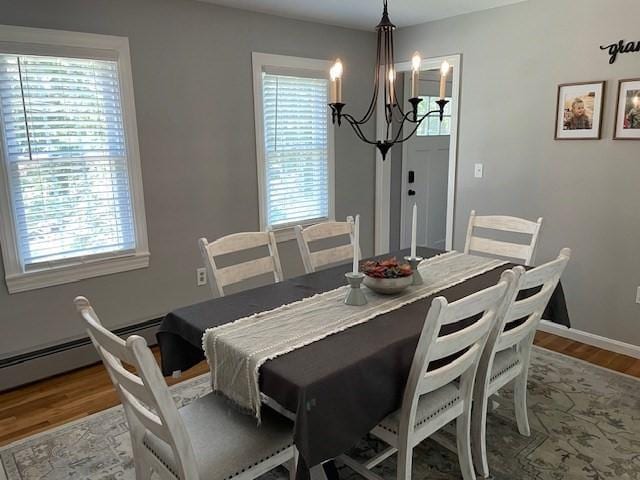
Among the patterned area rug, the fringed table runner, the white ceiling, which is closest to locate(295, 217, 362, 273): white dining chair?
the fringed table runner

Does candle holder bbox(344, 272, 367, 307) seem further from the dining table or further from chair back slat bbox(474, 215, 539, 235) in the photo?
chair back slat bbox(474, 215, 539, 235)

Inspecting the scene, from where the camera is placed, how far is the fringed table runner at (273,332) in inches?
61.7

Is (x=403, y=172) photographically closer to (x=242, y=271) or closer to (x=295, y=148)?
(x=295, y=148)

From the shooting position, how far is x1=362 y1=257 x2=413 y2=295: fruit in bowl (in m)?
2.01

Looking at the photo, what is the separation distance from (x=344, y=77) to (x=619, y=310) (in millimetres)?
2869

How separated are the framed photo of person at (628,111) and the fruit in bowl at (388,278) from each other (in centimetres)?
197

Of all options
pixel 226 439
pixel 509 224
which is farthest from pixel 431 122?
pixel 226 439

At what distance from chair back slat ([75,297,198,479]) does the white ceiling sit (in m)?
2.73

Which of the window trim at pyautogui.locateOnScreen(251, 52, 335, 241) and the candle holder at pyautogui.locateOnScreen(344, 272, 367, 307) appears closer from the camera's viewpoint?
the candle holder at pyautogui.locateOnScreen(344, 272, 367, 307)

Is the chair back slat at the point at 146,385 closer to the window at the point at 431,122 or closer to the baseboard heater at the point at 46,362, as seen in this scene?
the baseboard heater at the point at 46,362

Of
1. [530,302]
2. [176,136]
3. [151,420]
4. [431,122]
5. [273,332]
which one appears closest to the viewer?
[151,420]

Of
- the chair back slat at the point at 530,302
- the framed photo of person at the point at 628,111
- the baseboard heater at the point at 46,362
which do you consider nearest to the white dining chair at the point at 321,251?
the chair back slat at the point at 530,302

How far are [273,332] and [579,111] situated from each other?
8.89 ft

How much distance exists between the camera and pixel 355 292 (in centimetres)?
198
